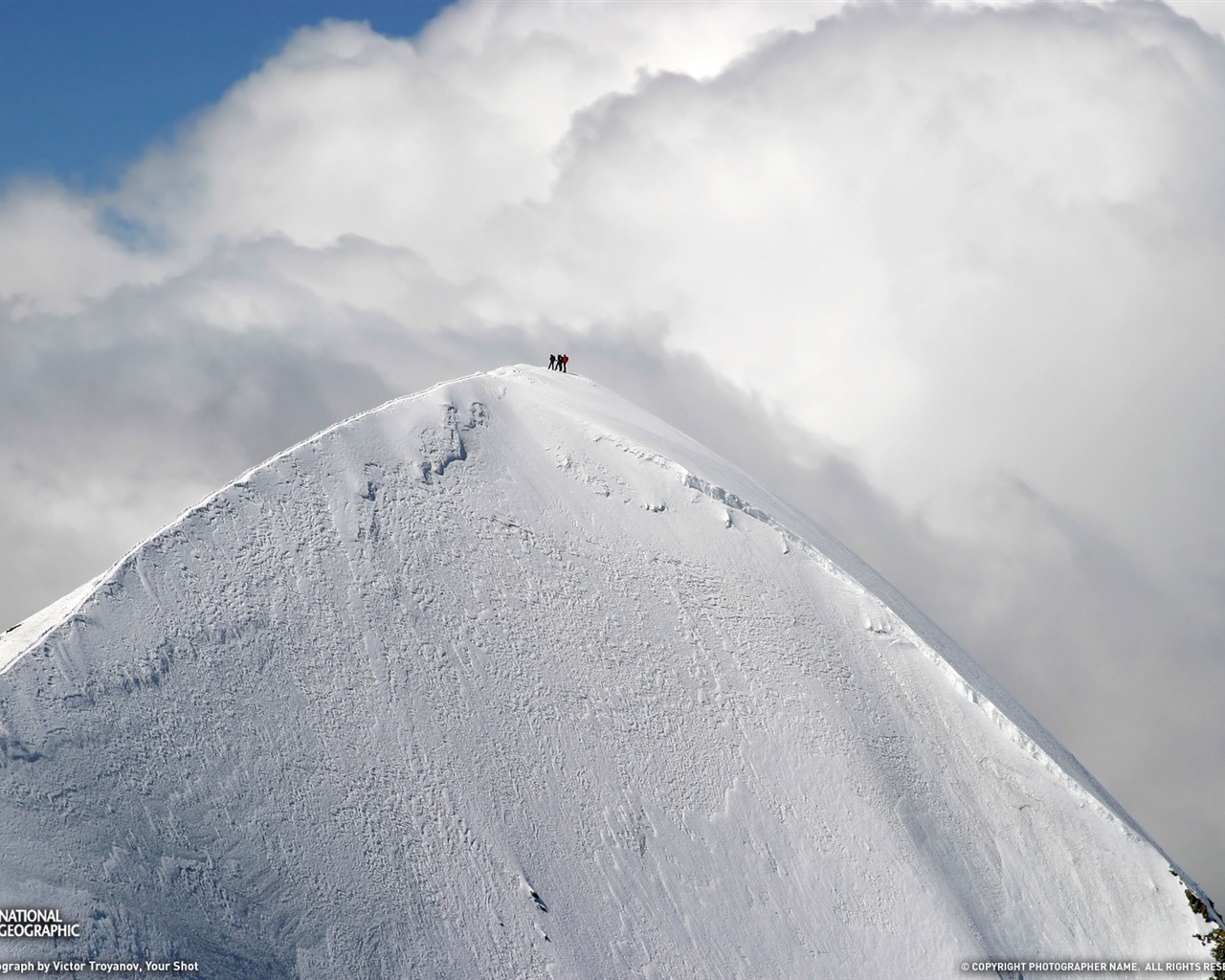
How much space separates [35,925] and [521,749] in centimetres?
1712

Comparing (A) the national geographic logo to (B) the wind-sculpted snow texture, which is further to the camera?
(B) the wind-sculpted snow texture

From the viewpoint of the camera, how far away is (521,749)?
43.3 meters

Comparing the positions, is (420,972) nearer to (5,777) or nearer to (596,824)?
(596,824)

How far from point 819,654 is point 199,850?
84.6 ft

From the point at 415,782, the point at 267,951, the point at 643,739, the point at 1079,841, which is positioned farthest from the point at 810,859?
the point at 267,951

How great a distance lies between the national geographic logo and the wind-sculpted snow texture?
0.39 m

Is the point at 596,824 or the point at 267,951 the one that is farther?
the point at 596,824

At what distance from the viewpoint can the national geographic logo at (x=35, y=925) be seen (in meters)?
30.4

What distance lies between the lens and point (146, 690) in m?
38.4

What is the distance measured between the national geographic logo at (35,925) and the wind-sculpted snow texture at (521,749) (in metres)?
0.39

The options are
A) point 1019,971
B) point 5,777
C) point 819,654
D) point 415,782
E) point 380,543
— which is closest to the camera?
point 5,777

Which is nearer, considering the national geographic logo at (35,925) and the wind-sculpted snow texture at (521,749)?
the national geographic logo at (35,925)

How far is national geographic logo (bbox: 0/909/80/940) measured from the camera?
30406 millimetres

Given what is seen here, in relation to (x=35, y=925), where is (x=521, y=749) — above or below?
above
